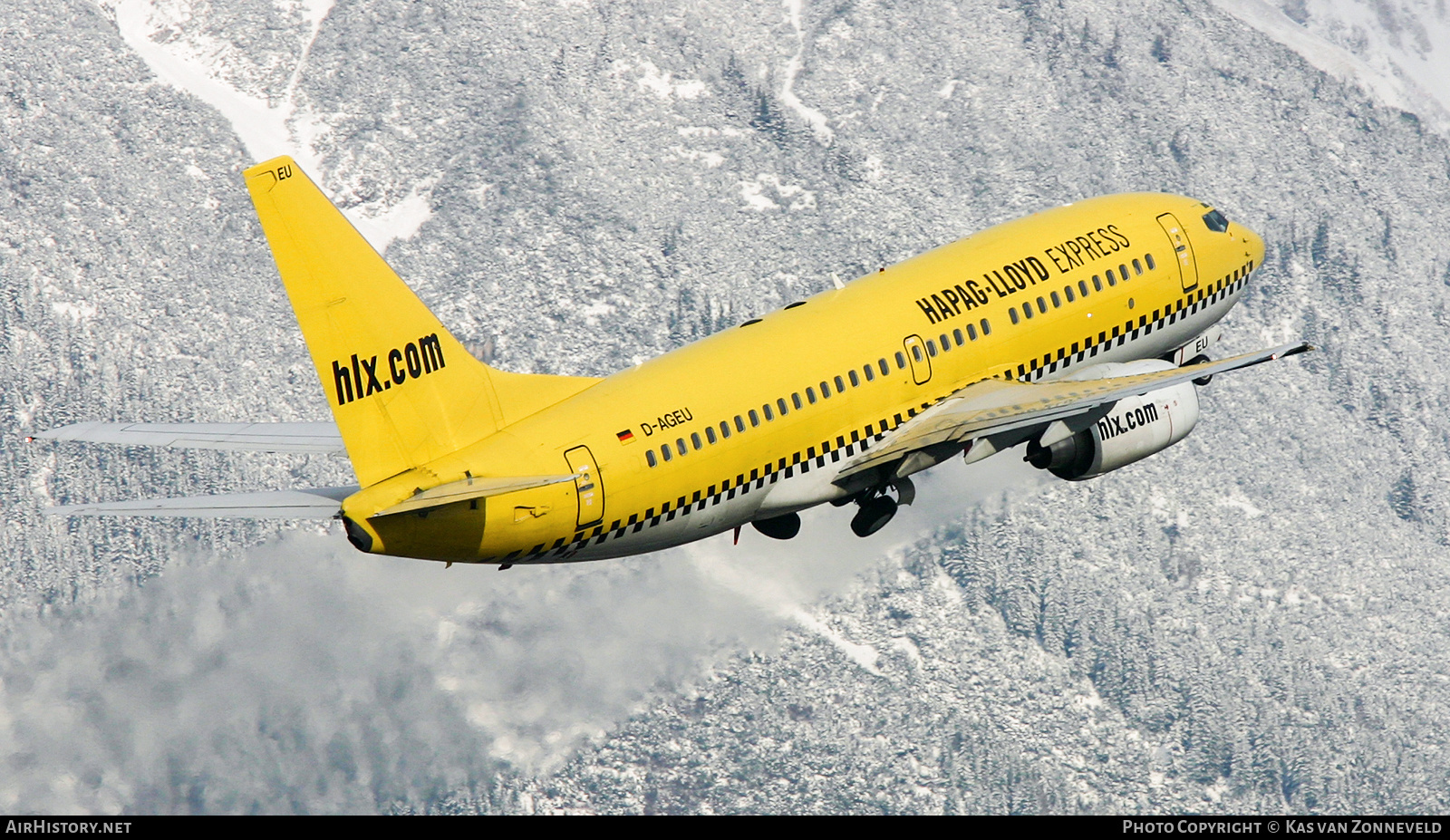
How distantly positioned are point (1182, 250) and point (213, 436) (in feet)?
104

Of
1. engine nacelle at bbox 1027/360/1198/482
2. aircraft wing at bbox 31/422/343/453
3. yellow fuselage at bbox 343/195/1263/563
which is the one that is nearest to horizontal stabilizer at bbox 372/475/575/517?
yellow fuselage at bbox 343/195/1263/563

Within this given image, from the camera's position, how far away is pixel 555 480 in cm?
4500

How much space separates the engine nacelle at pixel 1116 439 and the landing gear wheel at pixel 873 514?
15.8 ft

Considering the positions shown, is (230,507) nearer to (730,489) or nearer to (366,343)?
(366,343)

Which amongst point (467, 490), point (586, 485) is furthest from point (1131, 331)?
point (467, 490)

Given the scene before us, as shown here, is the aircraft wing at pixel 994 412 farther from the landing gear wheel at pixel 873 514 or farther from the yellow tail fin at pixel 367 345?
the yellow tail fin at pixel 367 345

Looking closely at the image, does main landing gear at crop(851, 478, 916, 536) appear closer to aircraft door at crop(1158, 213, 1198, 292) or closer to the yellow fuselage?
the yellow fuselage

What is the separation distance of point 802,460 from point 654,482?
508 centimetres

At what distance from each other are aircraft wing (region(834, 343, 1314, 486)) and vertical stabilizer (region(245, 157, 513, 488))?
11.9 meters
